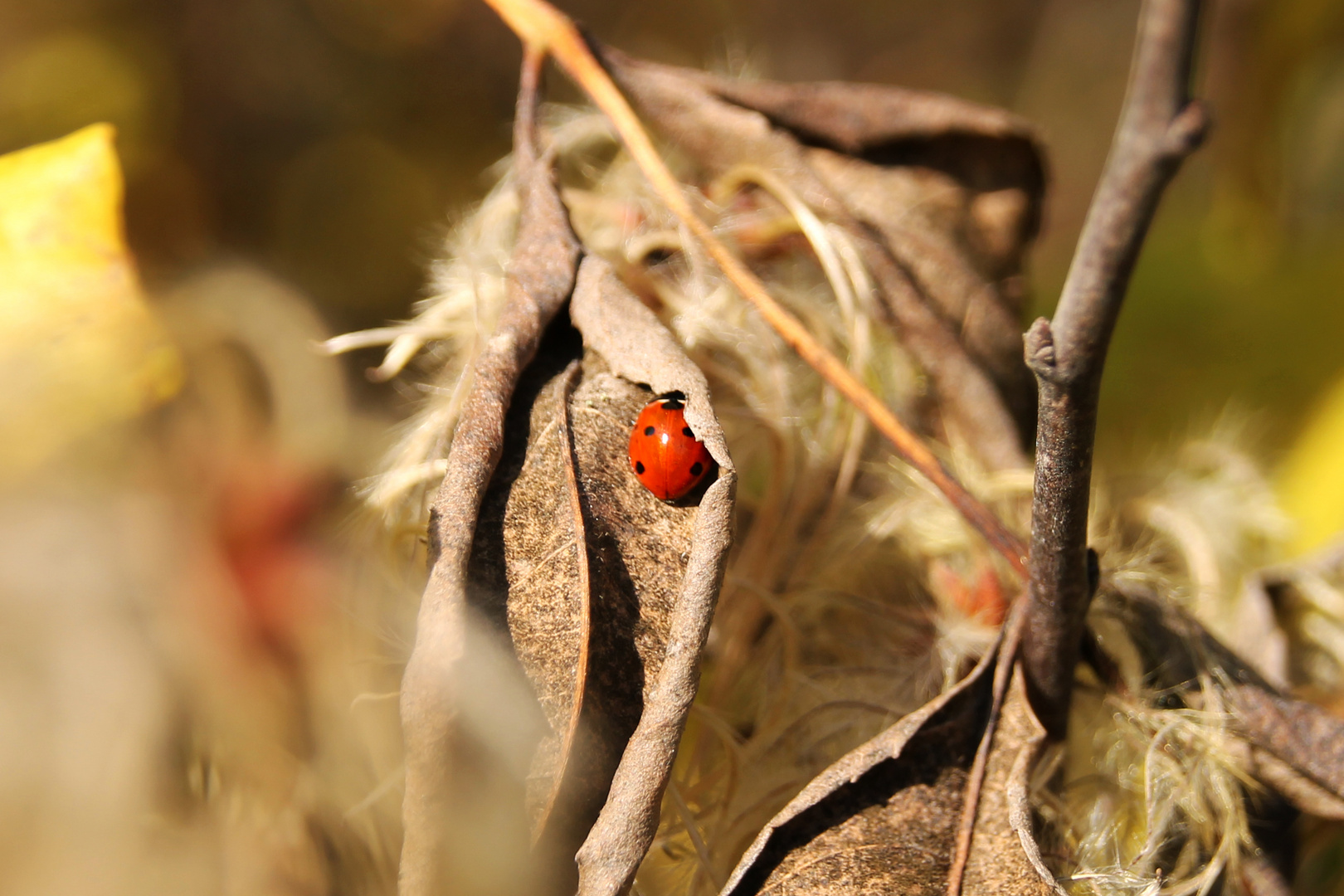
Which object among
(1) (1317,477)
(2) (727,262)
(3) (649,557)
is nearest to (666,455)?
(3) (649,557)

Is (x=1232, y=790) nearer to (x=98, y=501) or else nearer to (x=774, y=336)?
(x=774, y=336)

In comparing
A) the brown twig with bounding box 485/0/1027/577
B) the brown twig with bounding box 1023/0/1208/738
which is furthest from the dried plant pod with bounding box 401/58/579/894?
the brown twig with bounding box 1023/0/1208/738

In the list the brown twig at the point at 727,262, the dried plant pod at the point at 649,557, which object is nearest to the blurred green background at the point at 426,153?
the brown twig at the point at 727,262

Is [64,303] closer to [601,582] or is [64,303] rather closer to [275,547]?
[275,547]

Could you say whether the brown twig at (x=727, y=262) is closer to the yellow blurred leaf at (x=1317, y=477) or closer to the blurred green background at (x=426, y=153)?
the blurred green background at (x=426, y=153)

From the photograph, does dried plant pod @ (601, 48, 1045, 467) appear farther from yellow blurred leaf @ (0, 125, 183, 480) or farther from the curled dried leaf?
yellow blurred leaf @ (0, 125, 183, 480)

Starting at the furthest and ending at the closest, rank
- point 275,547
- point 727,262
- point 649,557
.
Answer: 1. point 275,547
2. point 727,262
3. point 649,557
